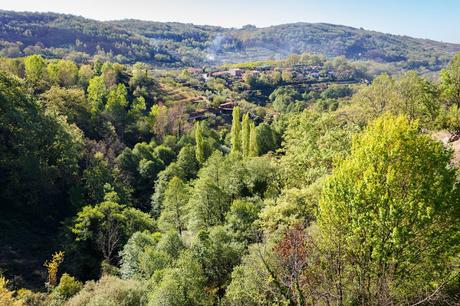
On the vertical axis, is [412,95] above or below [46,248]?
above

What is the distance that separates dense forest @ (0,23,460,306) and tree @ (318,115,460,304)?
2.7 inches

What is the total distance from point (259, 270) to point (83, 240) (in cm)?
2931

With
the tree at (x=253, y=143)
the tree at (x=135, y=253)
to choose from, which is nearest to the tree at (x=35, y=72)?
the tree at (x=253, y=143)

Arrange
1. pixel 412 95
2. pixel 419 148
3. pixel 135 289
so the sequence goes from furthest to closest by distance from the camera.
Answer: pixel 412 95
pixel 135 289
pixel 419 148

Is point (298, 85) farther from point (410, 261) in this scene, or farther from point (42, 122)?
point (410, 261)

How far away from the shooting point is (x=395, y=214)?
14.4 metres

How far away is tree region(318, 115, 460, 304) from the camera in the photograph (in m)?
14.9

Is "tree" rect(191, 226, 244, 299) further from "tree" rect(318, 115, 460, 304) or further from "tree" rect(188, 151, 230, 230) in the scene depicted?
"tree" rect(318, 115, 460, 304)

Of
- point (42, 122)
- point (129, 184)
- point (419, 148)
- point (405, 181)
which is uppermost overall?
point (419, 148)

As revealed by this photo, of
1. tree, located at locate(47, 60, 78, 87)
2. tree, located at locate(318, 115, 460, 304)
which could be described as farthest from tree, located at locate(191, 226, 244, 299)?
tree, located at locate(47, 60, 78, 87)

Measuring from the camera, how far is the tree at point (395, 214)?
14.9 meters

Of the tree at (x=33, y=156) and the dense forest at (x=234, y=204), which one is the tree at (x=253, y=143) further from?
the tree at (x=33, y=156)

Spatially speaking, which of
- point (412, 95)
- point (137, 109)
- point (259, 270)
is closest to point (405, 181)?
point (259, 270)

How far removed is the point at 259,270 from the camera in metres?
20.9
